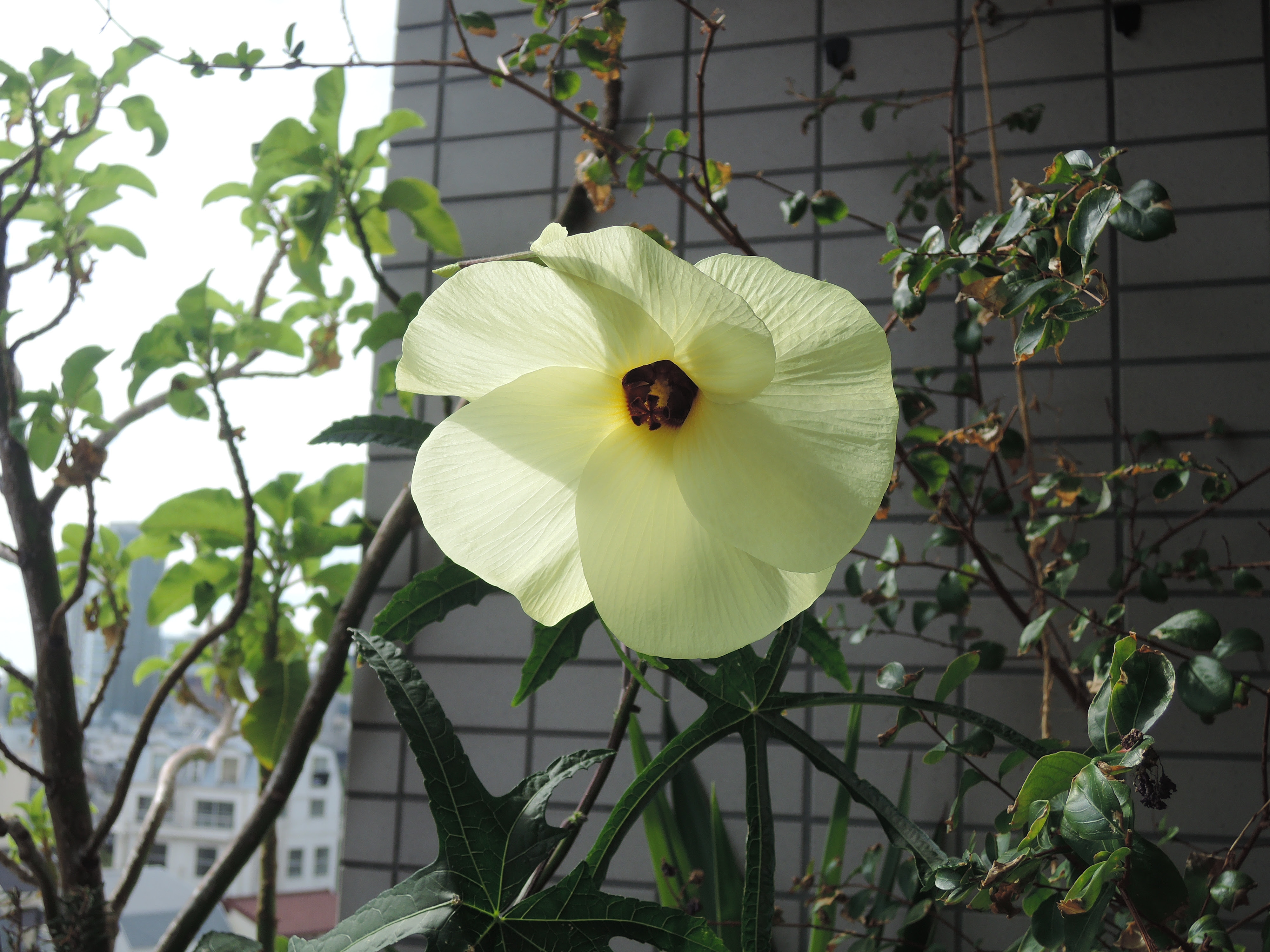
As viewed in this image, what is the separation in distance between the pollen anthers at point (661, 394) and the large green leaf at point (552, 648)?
225 millimetres

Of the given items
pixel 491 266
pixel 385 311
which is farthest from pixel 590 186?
pixel 491 266

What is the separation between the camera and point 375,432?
61 cm

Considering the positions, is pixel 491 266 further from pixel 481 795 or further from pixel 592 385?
pixel 481 795

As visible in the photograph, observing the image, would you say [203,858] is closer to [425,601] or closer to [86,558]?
[86,558]

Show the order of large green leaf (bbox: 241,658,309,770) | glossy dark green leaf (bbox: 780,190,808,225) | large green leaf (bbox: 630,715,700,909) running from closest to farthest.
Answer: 1. glossy dark green leaf (bbox: 780,190,808,225)
2. large green leaf (bbox: 630,715,700,909)
3. large green leaf (bbox: 241,658,309,770)

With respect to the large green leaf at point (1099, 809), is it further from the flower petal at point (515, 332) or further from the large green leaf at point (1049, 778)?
the flower petal at point (515, 332)

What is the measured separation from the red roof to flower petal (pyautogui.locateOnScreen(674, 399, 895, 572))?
4.23 feet

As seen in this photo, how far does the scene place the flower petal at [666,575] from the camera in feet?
1.05

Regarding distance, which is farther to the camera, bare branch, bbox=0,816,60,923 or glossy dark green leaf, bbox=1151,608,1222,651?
bare branch, bbox=0,816,60,923

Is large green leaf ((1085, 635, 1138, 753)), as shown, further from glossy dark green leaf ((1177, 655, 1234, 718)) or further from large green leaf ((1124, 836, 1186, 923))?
glossy dark green leaf ((1177, 655, 1234, 718))

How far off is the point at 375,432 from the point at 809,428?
40 centimetres

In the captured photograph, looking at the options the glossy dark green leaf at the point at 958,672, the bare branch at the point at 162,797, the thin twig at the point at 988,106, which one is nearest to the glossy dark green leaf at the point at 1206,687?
the glossy dark green leaf at the point at 958,672

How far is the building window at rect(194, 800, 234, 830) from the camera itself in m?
1.33

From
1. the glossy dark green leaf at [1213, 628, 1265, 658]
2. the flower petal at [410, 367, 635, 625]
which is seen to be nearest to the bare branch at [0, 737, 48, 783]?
the flower petal at [410, 367, 635, 625]
